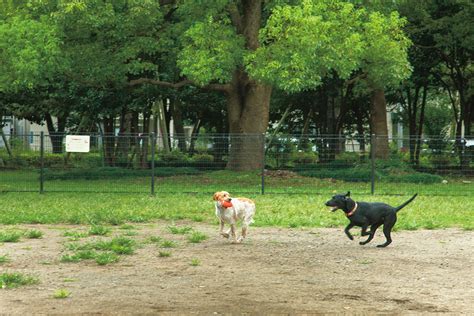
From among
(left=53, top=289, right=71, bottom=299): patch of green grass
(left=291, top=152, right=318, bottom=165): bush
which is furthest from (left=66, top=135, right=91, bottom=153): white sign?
(left=53, top=289, right=71, bottom=299): patch of green grass

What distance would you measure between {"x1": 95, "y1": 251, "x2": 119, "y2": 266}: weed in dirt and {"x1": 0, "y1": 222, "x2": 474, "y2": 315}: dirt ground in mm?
108

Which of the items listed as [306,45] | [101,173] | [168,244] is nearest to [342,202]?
[168,244]

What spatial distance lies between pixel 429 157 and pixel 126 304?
64.7 ft

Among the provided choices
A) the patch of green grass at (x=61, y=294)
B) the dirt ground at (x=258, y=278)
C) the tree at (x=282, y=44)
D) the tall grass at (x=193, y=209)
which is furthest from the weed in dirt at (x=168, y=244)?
the tree at (x=282, y=44)

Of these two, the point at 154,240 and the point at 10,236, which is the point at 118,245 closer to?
the point at 154,240

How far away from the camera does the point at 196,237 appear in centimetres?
1201

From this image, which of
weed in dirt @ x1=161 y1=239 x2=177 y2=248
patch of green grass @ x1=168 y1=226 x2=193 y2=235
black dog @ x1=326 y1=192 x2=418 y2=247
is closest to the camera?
black dog @ x1=326 y1=192 x2=418 y2=247

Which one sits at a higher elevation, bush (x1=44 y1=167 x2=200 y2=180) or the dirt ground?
bush (x1=44 y1=167 x2=200 y2=180)

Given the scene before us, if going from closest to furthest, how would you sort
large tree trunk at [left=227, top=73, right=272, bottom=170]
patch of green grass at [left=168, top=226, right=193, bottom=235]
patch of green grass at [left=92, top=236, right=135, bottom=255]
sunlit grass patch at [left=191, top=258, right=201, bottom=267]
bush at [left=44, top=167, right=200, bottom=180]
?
1. sunlit grass patch at [left=191, top=258, right=201, bottom=267]
2. patch of green grass at [left=92, top=236, right=135, bottom=255]
3. patch of green grass at [left=168, top=226, right=193, bottom=235]
4. bush at [left=44, top=167, right=200, bottom=180]
5. large tree trunk at [left=227, top=73, right=272, bottom=170]

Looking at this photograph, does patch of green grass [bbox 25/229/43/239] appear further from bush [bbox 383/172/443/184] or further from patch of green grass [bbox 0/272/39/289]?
bush [bbox 383/172/443/184]

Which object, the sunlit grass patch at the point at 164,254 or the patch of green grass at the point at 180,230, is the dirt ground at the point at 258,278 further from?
the patch of green grass at the point at 180,230

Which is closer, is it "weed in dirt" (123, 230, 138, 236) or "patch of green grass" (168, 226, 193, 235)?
"weed in dirt" (123, 230, 138, 236)

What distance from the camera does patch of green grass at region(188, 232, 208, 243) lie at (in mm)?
11883

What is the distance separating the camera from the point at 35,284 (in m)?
8.36
